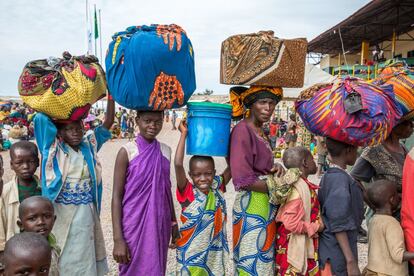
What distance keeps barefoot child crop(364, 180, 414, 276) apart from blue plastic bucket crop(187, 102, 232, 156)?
3.68ft

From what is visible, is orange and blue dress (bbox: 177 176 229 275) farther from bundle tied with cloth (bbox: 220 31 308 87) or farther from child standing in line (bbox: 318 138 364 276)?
bundle tied with cloth (bbox: 220 31 308 87)

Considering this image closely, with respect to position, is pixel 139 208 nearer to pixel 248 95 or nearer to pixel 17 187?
pixel 17 187

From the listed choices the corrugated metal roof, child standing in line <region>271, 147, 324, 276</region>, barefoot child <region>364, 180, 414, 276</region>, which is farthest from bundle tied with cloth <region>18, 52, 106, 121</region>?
the corrugated metal roof

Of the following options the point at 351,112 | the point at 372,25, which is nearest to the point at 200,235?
the point at 351,112

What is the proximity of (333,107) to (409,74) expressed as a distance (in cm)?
93

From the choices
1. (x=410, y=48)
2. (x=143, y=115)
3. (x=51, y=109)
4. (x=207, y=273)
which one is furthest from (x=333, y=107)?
(x=410, y=48)

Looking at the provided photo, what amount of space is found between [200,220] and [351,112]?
1.23 m

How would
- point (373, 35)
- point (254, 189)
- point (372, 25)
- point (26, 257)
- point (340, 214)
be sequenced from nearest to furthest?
point (26, 257) → point (340, 214) → point (254, 189) → point (372, 25) → point (373, 35)

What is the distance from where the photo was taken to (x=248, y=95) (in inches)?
108

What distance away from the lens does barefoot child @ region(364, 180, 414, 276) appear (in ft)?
8.00

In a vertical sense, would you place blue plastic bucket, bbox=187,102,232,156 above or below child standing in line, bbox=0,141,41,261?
above

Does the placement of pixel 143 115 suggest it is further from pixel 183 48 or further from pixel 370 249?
pixel 370 249

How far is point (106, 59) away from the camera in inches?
97.2

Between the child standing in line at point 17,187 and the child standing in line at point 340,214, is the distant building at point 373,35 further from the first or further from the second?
the child standing in line at point 17,187
